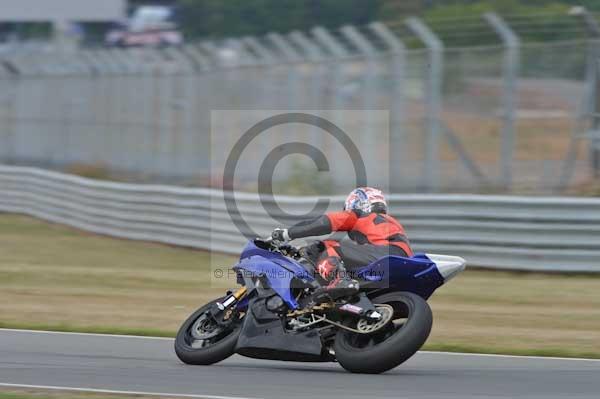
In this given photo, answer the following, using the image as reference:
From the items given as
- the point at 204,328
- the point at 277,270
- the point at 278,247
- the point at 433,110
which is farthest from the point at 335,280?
the point at 433,110

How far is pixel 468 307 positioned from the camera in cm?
1270

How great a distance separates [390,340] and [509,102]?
8086 millimetres

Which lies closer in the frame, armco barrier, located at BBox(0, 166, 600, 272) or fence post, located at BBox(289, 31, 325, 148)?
armco barrier, located at BBox(0, 166, 600, 272)

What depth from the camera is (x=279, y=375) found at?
8438 mm

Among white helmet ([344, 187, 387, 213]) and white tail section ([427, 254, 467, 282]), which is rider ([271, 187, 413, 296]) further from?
white tail section ([427, 254, 467, 282])

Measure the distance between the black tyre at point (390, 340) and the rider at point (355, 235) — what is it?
15.1 inches

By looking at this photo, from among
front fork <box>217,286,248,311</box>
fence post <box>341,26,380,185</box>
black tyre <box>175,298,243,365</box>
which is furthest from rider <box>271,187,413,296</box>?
fence post <box>341,26,380,185</box>

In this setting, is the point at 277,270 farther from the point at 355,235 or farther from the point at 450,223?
the point at 450,223

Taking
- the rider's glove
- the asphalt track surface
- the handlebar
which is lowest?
the asphalt track surface

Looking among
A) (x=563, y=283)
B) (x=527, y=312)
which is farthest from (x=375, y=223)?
(x=563, y=283)

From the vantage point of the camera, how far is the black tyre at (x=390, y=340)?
25.5ft

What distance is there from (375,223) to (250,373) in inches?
54.1

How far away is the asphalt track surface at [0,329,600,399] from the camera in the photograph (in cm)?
766

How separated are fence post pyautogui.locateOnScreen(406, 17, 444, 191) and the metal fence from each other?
0.05 feet
